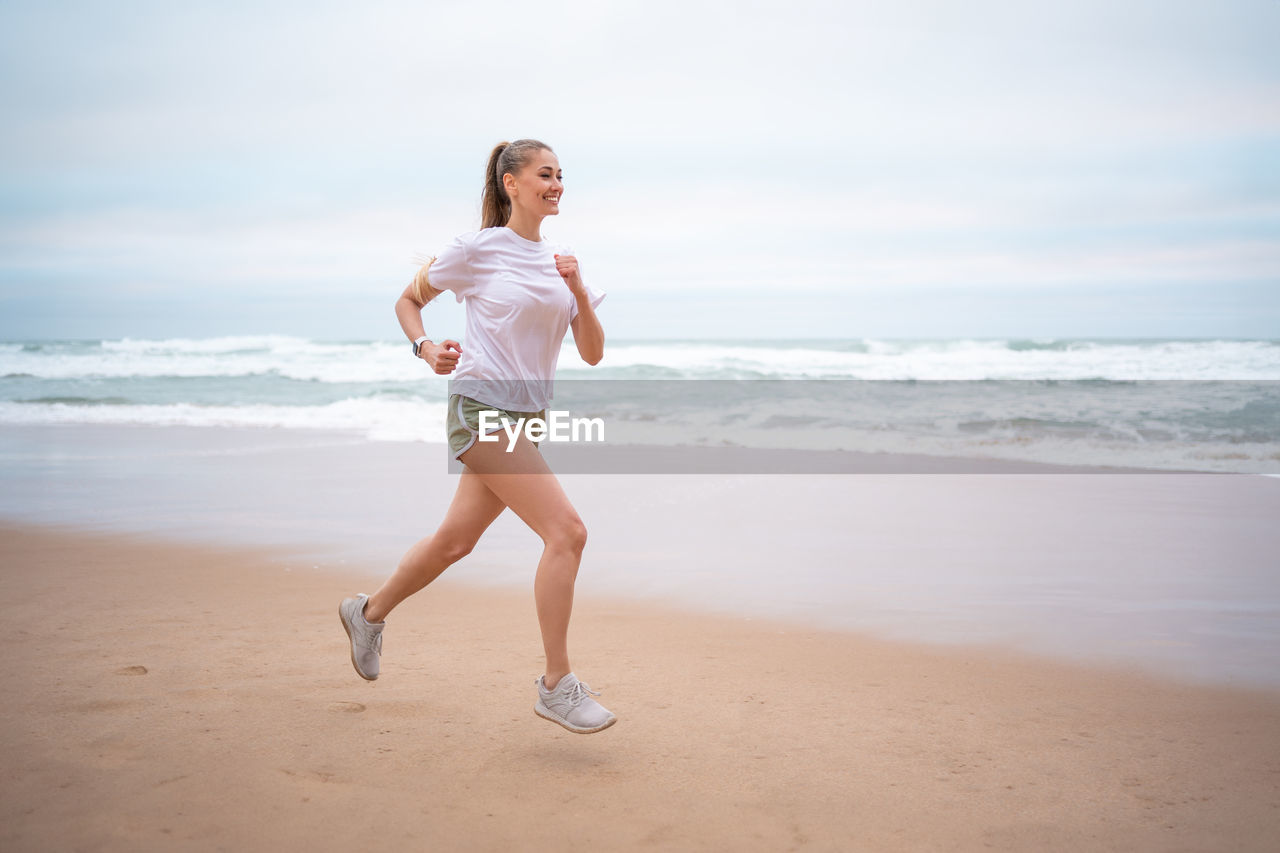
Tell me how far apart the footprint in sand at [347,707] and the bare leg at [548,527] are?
84 cm

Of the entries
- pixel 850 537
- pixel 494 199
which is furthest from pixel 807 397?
pixel 494 199

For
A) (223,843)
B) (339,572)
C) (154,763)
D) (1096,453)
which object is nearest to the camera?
(223,843)

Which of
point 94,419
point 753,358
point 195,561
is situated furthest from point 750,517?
point 753,358

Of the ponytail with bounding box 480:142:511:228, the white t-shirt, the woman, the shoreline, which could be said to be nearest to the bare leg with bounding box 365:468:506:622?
the woman

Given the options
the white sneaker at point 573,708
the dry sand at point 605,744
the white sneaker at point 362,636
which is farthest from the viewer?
the white sneaker at point 362,636

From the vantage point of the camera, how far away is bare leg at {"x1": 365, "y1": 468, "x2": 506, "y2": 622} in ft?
12.0

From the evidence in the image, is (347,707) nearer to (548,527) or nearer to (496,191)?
(548,527)

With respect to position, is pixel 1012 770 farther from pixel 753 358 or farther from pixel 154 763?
pixel 753 358

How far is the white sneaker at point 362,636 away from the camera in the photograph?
393 centimetres

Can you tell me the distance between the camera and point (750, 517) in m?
8.14

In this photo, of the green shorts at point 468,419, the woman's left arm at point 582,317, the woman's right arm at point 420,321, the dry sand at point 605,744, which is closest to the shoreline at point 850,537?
the dry sand at point 605,744

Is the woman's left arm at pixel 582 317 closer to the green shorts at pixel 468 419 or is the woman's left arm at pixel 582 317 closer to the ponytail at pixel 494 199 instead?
the green shorts at pixel 468 419

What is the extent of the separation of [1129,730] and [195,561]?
5386mm

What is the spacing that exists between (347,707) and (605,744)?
102cm
